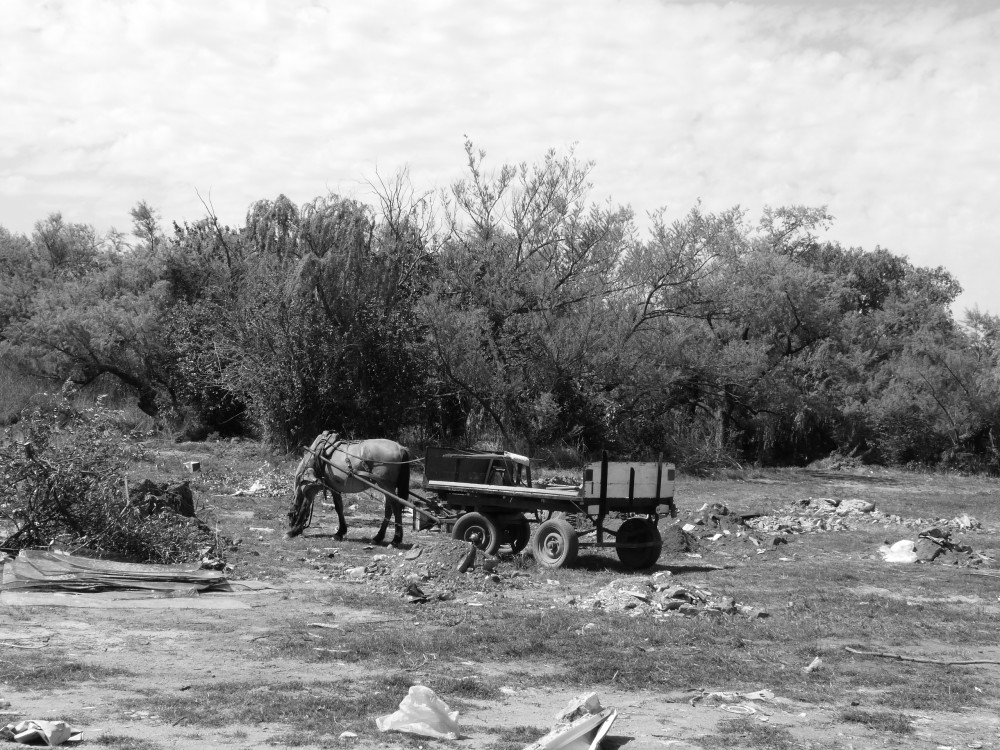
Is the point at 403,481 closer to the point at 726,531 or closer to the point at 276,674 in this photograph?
the point at 726,531

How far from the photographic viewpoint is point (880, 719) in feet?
23.9

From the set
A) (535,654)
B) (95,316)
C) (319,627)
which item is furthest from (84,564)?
(95,316)

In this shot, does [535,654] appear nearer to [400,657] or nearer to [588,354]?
[400,657]

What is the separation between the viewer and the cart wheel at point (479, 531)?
46.3 feet

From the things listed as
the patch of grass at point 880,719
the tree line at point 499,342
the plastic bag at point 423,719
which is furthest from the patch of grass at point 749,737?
the tree line at point 499,342

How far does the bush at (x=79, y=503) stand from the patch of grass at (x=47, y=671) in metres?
4.60

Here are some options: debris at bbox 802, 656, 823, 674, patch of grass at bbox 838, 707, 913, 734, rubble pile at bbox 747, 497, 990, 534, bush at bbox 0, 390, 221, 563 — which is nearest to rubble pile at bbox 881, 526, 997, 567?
rubble pile at bbox 747, 497, 990, 534

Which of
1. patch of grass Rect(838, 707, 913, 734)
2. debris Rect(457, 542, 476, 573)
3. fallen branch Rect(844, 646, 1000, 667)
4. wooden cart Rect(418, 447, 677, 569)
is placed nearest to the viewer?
patch of grass Rect(838, 707, 913, 734)

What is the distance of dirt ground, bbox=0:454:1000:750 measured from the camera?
6.61 metres

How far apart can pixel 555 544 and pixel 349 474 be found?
3.76 metres

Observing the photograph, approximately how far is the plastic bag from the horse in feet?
29.6

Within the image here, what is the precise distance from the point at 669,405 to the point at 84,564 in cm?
2550

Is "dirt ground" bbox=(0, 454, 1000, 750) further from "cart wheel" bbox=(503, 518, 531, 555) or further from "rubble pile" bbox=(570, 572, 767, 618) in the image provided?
"cart wheel" bbox=(503, 518, 531, 555)

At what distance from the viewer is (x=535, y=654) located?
9055mm
